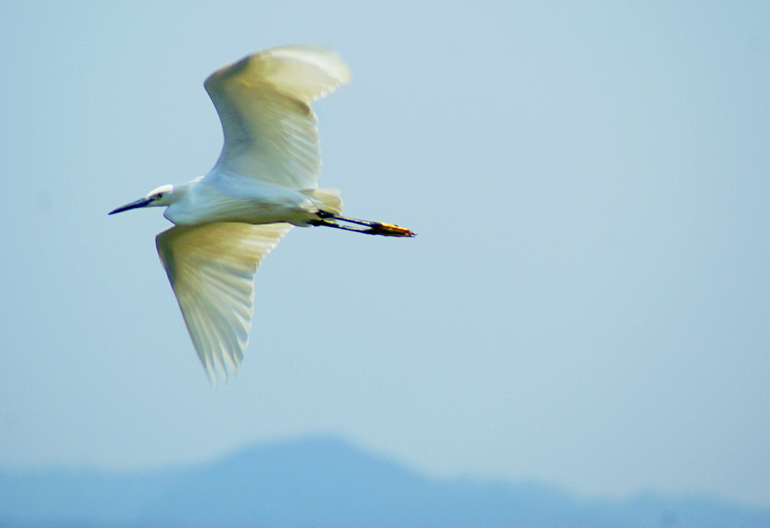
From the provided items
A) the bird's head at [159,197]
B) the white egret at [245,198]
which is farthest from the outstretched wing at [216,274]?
the bird's head at [159,197]

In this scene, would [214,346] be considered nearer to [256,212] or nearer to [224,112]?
[256,212]

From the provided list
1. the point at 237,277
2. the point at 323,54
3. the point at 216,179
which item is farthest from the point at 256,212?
the point at 323,54

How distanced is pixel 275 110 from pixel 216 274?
112cm

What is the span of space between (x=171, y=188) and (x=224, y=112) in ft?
1.70

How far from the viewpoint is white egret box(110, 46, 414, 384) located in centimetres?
416

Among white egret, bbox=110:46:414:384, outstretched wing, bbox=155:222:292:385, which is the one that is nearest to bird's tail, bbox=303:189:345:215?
white egret, bbox=110:46:414:384

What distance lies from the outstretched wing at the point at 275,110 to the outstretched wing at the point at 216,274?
61 centimetres

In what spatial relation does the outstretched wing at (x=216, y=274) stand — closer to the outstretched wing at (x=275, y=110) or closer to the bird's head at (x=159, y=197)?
the bird's head at (x=159, y=197)

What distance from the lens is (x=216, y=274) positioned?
5.06 meters

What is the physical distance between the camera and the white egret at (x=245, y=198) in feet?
13.7

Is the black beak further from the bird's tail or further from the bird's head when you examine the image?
the bird's tail

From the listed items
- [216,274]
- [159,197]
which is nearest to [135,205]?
[159,197]

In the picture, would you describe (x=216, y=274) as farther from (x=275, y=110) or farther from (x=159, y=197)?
(x=275, y=110)

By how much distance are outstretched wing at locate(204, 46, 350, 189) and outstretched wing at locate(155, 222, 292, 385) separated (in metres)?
0.61
